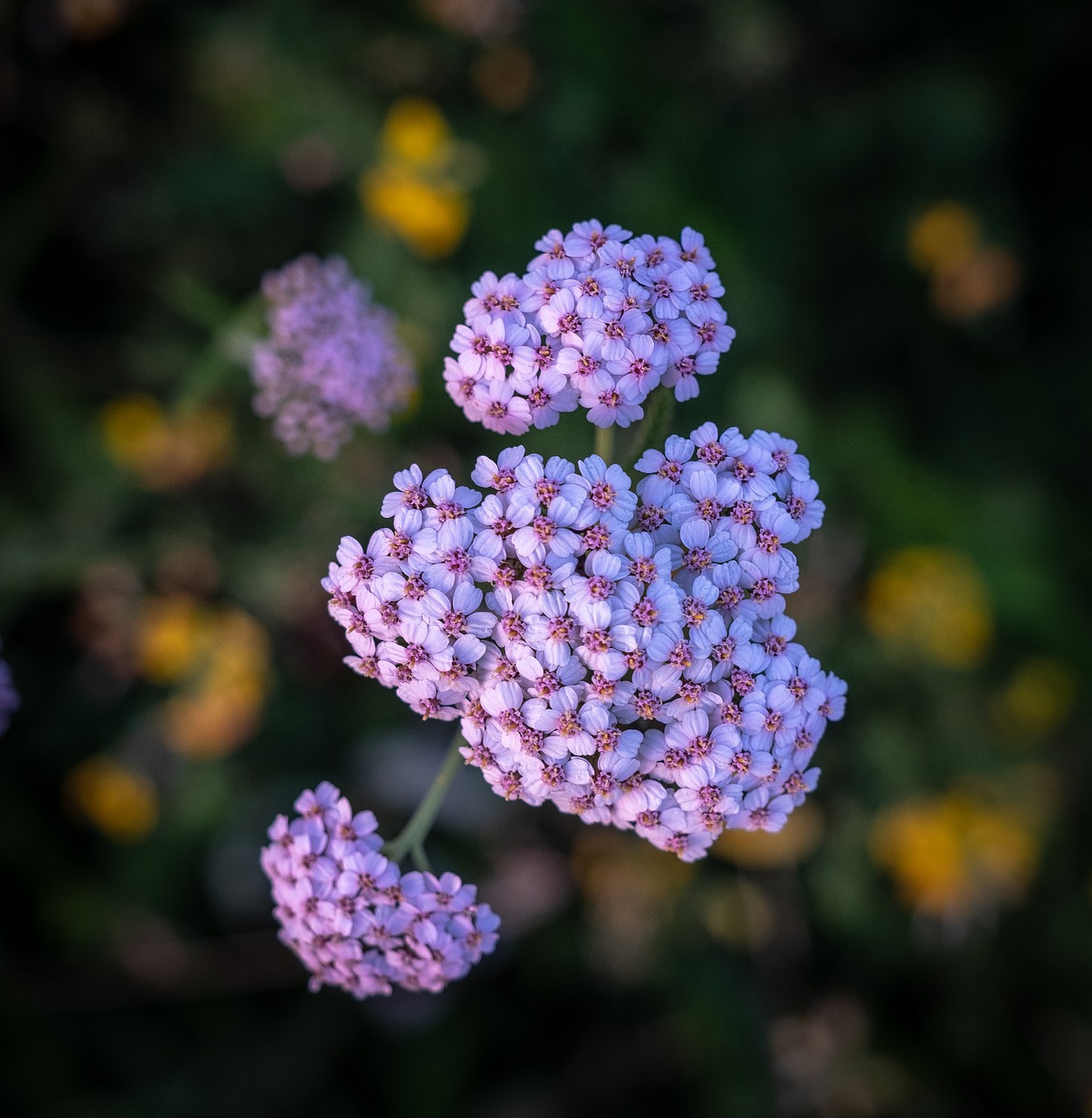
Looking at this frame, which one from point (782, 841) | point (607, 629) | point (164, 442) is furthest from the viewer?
point (164, 442)

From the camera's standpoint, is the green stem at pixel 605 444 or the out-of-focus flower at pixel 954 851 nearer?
the green stem at pixel 605 444

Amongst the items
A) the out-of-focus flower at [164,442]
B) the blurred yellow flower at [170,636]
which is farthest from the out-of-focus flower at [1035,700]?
the out-of-focus flower at [164,442]

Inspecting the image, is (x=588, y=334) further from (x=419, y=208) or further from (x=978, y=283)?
(x=978, y=283)

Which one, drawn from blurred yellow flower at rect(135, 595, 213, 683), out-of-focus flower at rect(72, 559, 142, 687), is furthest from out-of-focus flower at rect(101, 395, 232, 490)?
blurred yellow flower at rect(135, 595, 213, 683)

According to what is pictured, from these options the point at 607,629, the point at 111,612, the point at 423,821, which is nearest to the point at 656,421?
the point at 607,629

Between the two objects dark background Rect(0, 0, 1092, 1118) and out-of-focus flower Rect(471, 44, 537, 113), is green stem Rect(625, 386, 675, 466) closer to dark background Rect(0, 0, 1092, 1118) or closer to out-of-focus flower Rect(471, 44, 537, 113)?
dark background Rect(0, 0, 1092, 1118)

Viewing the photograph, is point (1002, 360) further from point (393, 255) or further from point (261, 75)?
point (261, 75)

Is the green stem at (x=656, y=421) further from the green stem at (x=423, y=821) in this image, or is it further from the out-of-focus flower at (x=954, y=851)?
the out-of-focus flower at (x=954, y=851)
